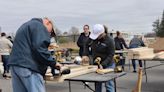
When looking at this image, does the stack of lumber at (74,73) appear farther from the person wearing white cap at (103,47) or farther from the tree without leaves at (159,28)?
the tree without leaves at (159,28)

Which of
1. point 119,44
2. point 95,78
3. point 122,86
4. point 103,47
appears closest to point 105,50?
point 103,47

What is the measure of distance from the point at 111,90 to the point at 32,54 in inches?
90.0

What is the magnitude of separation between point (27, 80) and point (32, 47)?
1.40ft

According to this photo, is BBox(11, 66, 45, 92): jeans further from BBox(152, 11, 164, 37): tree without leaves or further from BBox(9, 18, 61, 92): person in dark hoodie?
BBox(152, 11, 164, 37): tree without leaves

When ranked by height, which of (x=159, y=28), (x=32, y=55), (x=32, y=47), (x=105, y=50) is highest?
(x=32, y=47)

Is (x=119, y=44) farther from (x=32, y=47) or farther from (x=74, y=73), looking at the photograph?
(x=32, y=47)

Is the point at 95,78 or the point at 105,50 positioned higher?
the point at 105,50

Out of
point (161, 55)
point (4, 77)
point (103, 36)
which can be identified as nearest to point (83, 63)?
point (103, 36)

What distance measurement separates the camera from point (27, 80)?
16.4ft

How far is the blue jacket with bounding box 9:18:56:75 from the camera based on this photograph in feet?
16.0

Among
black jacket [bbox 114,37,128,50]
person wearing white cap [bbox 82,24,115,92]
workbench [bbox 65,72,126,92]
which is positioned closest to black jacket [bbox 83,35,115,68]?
person wearing white cap [bbox 82,24,115,92]

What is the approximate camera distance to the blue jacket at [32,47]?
4871 mm

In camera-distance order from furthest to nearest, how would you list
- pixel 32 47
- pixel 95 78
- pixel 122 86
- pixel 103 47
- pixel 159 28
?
1. pixel 159 28
2. pixel 122 86
3. pixel 103 47
4. pixel 95 78
5. pixel 32 47

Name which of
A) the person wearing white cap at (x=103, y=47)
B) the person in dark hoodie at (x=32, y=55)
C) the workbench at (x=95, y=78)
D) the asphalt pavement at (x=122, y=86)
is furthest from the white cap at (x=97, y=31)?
the asphalt pavement at (x=122, y=86)
